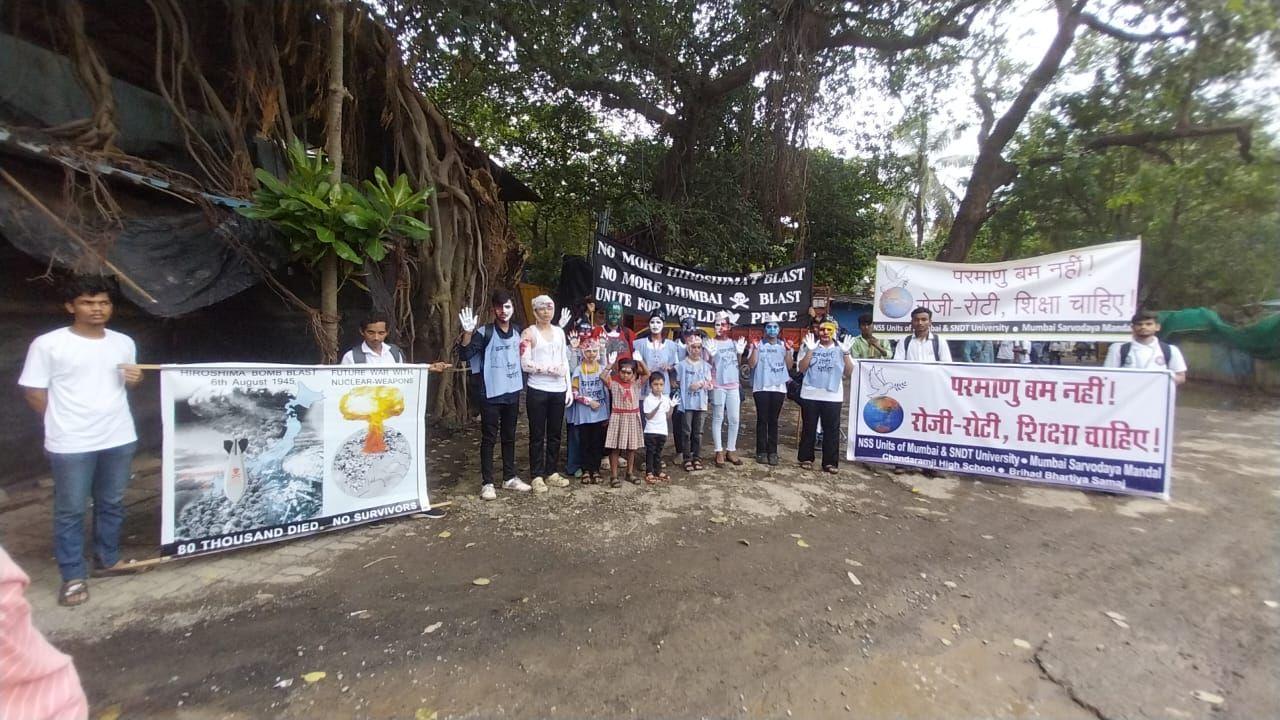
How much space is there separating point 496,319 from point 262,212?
188 cm

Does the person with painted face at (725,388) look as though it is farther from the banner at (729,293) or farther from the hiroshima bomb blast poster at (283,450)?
the hiroshima bomb blast poster at (283,450)

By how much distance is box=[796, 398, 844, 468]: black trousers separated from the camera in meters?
5.54

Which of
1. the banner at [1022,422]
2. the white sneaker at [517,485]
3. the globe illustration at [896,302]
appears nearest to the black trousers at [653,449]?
the white sneaker at [517,485]

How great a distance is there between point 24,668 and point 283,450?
2514mm

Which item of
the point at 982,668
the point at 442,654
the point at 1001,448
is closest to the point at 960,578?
the point at 982,668

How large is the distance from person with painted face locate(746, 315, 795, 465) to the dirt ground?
51.2 inches

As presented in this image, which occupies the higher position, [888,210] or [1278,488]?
[888,210]

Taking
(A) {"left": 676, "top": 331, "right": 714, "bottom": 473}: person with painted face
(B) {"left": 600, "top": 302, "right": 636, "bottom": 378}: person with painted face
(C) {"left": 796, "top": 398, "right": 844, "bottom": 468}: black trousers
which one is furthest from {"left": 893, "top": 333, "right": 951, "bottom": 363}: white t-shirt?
(B) {"left": 600, "top": 302, "right": 636, "bottom": 378}: person with painted face

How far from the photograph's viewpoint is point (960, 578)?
338 cm

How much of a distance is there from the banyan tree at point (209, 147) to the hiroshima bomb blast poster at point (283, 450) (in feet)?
3.85

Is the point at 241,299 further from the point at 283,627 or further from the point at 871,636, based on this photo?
the point at 871,636

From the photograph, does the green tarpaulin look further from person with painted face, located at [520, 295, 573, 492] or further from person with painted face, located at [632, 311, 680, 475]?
person with painted face, located at [520, 295, 573, 492]

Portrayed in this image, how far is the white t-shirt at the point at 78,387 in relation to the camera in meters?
2.86

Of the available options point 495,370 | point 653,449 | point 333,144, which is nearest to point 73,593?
point 495,370
